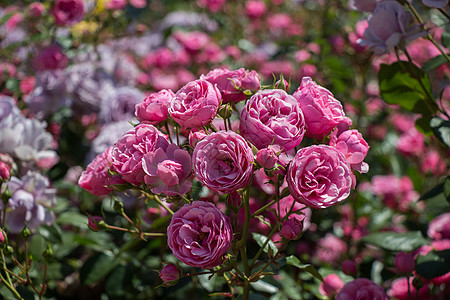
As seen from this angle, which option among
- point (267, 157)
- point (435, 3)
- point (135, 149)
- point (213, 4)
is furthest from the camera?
point (213, 4)

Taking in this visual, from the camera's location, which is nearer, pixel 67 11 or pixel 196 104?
pixel 196 104

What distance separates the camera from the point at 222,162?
79 centimetres

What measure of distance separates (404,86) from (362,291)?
57 cm

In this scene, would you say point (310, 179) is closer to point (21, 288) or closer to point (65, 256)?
point (21, 288)

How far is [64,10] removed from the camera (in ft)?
5.54

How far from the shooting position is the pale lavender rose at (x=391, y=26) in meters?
1.09

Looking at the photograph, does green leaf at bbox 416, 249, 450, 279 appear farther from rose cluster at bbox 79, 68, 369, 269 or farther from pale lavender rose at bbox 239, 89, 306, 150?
pale lavender rose at bbox 239, 89, 306, 150

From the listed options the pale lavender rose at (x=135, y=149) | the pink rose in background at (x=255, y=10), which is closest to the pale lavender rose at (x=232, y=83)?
the pale lavender rose at (x=135, y=149)

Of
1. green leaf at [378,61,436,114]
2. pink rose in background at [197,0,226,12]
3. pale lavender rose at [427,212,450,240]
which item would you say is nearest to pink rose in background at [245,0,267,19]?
pink rose in background at [197,0,226,12]

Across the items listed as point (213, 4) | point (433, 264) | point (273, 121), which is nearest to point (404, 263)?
point (433, 264)

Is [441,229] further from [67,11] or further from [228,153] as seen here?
[67,11]

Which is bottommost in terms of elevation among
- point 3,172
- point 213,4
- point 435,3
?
point 213,4

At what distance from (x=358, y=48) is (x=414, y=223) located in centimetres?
72

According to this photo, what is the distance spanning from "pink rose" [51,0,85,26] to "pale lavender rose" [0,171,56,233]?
68cm
